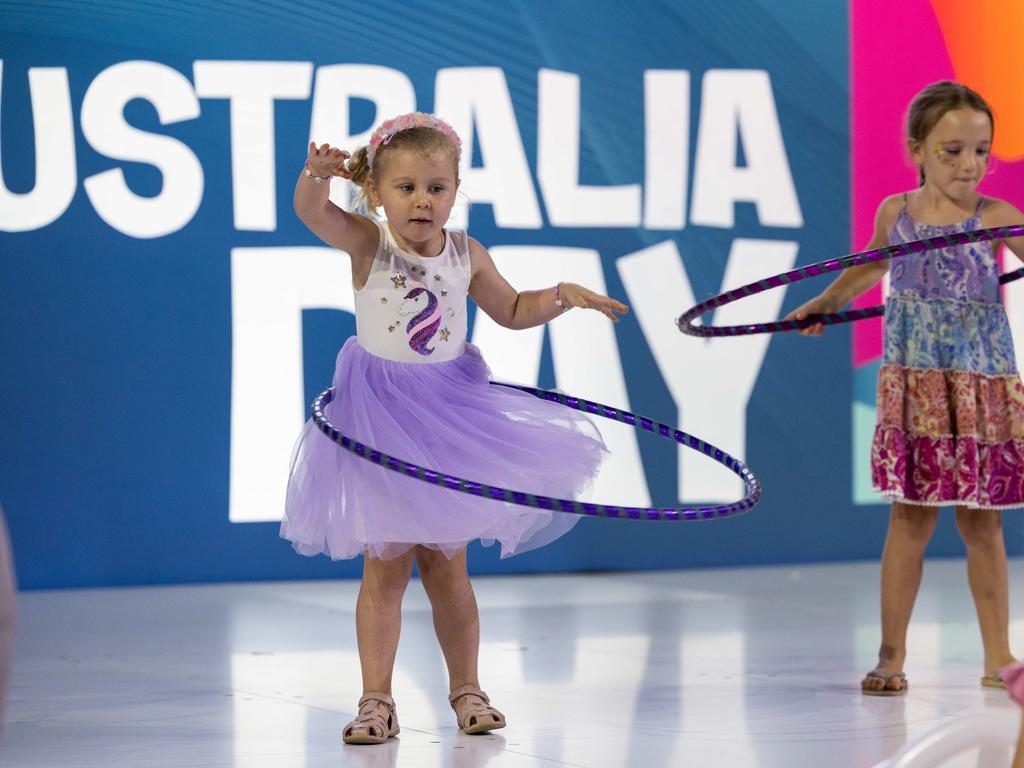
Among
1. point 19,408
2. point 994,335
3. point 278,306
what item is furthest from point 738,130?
point 19,408

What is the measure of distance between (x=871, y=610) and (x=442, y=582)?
2367 mm

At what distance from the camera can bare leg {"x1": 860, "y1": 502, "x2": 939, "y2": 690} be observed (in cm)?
401

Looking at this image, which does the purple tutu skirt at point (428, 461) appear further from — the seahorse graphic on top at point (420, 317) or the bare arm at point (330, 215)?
the bare arm at point (330, 215)

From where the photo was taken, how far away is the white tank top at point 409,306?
136 inches

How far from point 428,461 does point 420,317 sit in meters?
0.36

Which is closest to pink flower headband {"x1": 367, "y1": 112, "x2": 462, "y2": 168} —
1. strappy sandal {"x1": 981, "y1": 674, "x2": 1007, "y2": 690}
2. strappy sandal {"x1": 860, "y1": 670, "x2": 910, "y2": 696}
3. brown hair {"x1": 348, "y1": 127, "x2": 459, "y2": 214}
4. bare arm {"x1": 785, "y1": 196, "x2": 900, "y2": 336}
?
brown hair {"x1": 348, "y1": 127, "x2": 459, "y2": 214}

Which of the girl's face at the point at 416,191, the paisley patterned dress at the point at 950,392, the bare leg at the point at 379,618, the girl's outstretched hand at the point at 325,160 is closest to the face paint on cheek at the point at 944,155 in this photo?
the paisley patterned dress at the point at 950,392

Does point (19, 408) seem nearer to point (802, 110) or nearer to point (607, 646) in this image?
point (607, 646)

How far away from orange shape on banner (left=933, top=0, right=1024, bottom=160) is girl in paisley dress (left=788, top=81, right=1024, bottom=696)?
107 inches

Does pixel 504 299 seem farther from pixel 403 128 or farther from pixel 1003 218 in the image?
pixel 1003 218

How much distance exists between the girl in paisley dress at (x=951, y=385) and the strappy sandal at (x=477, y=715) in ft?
3.59

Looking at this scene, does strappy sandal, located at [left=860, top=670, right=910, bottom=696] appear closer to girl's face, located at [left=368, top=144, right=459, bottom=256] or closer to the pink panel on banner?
girl's face, located at [left=368, top=144, right=459, bottom=256]

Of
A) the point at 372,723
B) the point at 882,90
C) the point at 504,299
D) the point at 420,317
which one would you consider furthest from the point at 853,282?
the point at 882,90

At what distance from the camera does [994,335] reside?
13.1ft
